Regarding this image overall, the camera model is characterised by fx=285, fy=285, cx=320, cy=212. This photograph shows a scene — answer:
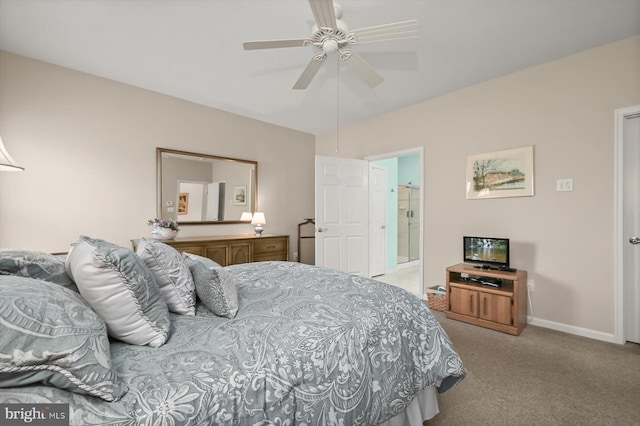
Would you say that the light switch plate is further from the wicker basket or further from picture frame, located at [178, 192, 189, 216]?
picture frame, located at [178, 192, 189, 216]

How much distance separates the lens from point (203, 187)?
4.00 metres

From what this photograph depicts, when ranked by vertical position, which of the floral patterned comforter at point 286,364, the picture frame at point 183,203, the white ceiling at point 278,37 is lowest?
the floral patterned comforter at point 286,364

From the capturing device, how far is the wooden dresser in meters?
3.37

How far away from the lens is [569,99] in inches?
110

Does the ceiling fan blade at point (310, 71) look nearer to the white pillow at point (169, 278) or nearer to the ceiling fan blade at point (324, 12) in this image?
the ceiling fan blade at point (324, 12)

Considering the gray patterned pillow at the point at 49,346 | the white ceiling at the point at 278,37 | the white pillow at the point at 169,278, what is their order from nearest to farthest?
1. the gray patterned pillow at the point at 49,346
2. the white pillow at the point at 169,278
3. the white ceiling at the point at 278,37

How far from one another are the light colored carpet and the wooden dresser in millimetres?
2501

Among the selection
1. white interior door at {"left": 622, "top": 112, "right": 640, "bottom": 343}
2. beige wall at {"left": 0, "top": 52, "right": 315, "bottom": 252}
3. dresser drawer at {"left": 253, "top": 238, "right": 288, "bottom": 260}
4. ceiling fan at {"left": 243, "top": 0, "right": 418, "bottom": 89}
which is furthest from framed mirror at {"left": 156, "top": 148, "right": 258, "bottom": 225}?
white interior door at {"left": 622, "top": 112, "right": 640, "bottom": 343}

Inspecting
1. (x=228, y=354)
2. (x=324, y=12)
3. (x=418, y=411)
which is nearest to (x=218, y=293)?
(x=228, y=354)

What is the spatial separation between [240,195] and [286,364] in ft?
11.9

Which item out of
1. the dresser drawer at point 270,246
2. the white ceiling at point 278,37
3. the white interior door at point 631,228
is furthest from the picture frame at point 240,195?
the white interior door at point 631,228

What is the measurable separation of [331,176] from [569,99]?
283 cm

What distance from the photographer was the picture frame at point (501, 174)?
305 centimetres

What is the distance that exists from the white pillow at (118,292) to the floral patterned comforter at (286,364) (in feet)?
0.17
